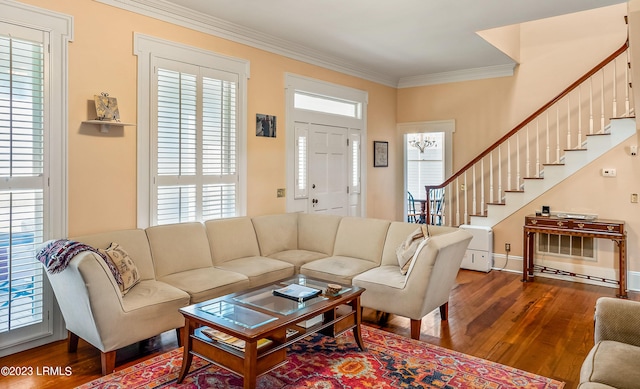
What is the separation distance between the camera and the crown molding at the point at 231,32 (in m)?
3.77

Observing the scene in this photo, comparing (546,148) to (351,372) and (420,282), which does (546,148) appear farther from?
(351,372)

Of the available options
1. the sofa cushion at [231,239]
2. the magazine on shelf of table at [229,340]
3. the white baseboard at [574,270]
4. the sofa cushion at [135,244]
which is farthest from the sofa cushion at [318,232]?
the white baseboard at [574,270]

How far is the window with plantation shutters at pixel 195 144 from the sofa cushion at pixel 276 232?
0.35 m

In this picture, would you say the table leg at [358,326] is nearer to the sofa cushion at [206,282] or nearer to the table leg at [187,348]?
the sofa cushion at [206,282]

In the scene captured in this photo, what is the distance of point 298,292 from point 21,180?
224 cm

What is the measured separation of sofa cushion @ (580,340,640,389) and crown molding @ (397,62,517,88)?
4.96 meters

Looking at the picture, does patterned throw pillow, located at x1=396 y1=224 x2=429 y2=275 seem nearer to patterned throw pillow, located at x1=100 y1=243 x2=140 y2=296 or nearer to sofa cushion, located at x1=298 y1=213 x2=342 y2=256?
sofa cushion, located at x1=298 y1=213 x2=342 y2=256

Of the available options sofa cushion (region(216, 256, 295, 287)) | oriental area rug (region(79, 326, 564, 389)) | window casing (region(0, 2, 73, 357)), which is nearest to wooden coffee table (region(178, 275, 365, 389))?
oriental area rug (region(79, 326, 564, 389))

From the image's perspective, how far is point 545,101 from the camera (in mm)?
5852

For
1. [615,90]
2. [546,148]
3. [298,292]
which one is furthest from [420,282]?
[615,90]

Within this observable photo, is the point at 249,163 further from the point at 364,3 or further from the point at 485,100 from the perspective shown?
the point at 485,100

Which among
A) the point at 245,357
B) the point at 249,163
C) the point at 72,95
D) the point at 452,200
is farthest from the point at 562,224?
the point at 72,95

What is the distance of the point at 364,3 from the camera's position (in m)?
3.89

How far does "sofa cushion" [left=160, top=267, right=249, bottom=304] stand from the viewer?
3.26 m
